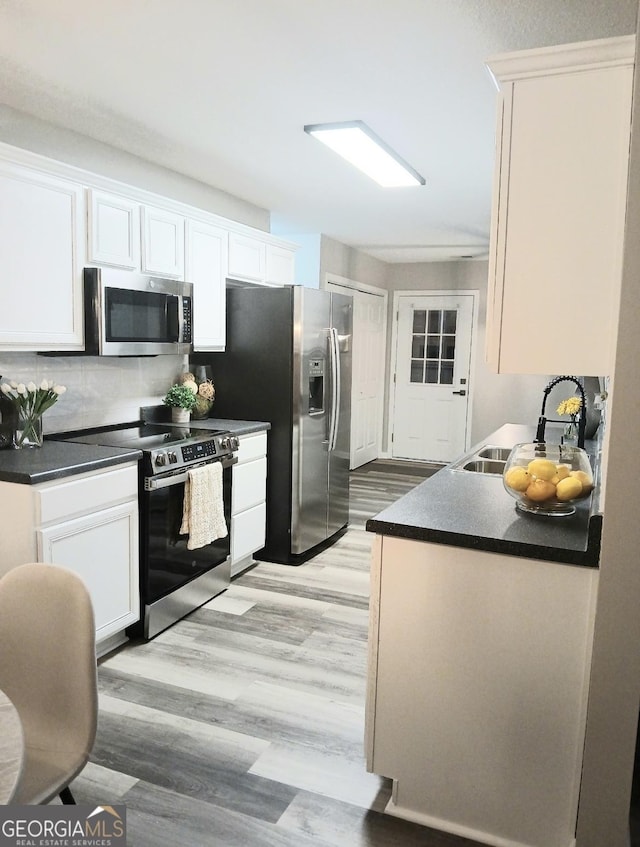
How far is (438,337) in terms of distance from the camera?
7973 millimetres

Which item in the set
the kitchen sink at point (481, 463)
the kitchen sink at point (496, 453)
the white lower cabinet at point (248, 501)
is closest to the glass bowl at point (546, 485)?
the kitchen sink at point (481, 463)

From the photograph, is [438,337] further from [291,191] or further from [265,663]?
[265,663]

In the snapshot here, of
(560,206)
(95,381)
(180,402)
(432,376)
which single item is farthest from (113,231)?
(432,376)

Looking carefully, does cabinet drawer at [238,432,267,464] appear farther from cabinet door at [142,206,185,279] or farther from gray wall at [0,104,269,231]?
gray wall at [0,104,269,231]

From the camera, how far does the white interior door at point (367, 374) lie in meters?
7.44

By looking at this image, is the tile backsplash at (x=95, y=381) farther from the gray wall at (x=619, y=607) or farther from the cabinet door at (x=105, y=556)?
the gray wall at (x=619, y=607)

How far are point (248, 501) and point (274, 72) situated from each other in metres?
2.36

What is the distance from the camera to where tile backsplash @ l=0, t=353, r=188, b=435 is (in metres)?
3.25

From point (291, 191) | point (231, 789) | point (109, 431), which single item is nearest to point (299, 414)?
point (109, 431)

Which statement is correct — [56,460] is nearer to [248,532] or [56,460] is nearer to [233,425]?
[233,425]

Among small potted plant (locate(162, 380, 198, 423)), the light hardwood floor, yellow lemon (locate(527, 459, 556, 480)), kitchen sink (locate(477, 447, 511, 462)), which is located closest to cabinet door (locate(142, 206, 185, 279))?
small potted plant (locate(162, 380, 198, 423))

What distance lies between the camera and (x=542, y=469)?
83.4 inches

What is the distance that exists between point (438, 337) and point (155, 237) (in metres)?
5.00

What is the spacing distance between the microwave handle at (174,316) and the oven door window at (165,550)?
35.9 inches
